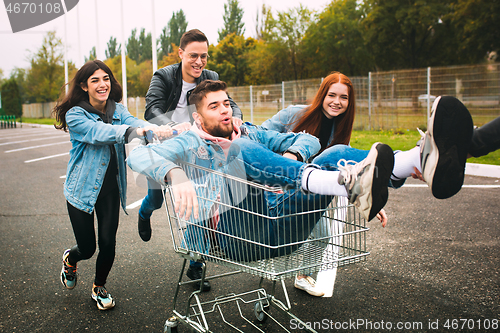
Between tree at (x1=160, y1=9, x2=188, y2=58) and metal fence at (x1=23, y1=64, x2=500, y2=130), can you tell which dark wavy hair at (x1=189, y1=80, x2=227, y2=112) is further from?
tree at (x1=160, y1=9, x2=188, y2=58)

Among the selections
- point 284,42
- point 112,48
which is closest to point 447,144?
point 284,42

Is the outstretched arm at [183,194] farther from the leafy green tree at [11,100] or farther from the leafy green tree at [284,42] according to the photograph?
the leafy green tree at [11,100]

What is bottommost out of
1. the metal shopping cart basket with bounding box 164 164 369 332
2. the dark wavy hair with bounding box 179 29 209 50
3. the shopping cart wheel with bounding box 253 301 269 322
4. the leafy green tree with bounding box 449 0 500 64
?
the shopping cart wheel with bounding box 253 301 269 322

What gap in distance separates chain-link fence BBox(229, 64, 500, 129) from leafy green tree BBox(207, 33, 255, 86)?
21.4 metres

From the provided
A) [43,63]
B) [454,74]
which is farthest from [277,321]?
[43,63]

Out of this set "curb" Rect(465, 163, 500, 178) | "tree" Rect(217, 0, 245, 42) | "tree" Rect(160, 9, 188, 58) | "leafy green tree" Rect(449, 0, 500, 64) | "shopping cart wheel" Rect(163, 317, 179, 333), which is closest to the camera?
"shopping cart wheel" Rect(163, 317, 179, 333)

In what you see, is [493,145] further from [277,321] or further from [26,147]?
[26,147]

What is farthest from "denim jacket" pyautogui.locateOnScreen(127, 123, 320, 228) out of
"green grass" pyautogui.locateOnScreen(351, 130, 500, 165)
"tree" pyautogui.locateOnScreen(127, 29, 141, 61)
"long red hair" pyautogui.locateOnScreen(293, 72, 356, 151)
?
"tree" pyautogui.locateOnScreen(127, 29, 141, 61)

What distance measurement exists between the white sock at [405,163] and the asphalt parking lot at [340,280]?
1213 mm

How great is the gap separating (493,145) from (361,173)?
63 centimetres

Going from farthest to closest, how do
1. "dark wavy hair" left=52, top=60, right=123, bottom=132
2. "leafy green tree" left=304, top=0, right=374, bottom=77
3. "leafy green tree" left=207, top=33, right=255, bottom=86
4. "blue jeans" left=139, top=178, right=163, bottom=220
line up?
"leafy green tree" left=207, top=33, right=255, bottom=86 < "leafy green tree" left=304, top=0, right=374, bottom=77 < "blue jeans" left=139, top=178, right=163, bottom=220 < "dark wavy hair" left=52, top=60, right=123, bottom=132

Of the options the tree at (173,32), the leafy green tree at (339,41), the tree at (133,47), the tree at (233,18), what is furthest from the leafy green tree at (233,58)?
the tree at (133,47)

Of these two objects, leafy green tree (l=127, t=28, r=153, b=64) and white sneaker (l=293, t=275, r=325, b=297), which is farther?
leafy green tree (l=127, t=28, r=153, b=64)

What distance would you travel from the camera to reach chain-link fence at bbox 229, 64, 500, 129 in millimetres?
11586
